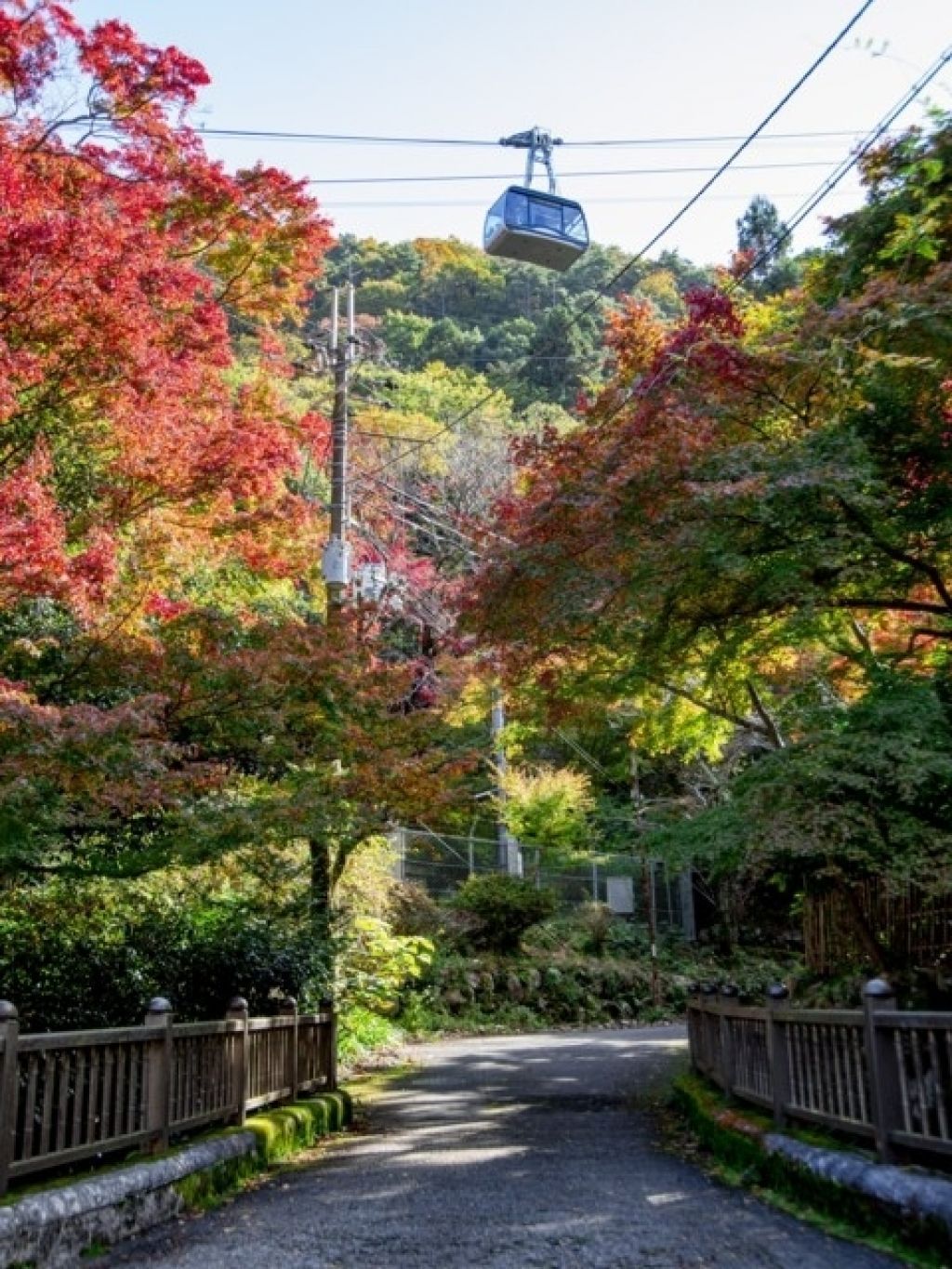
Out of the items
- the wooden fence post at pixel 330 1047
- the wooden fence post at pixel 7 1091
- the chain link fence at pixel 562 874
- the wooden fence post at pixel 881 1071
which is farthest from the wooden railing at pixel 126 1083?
the chain link fence at pixel 562 874

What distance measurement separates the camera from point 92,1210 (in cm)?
473

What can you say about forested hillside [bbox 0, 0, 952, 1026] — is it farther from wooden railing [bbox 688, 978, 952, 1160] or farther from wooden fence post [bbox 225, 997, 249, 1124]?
wooden railing [bbox 688, 978, 952, 1160]

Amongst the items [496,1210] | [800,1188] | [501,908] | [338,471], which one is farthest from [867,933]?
[501,908]

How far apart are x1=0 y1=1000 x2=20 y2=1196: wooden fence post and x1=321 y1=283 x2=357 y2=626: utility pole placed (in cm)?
520

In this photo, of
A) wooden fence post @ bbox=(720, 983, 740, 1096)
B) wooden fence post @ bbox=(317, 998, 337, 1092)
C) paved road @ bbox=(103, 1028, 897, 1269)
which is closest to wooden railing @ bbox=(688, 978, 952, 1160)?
wooden fence post @ bbox=(720, 983, 740, 1096)

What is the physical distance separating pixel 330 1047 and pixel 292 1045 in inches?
51.7

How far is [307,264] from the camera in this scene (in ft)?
36.5

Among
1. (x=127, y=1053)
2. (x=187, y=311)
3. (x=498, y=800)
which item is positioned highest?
(x=187, y=311)

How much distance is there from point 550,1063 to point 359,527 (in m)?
9.69

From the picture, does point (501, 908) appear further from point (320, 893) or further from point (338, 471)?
point (338, 471)

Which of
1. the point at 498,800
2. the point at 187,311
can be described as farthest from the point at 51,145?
the point at 498,800

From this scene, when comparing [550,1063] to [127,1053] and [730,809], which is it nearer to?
[730,809]

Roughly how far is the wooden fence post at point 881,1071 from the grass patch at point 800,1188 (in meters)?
0.31

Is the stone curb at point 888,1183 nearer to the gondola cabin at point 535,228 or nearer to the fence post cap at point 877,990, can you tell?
the fence post cap at point 877,990
